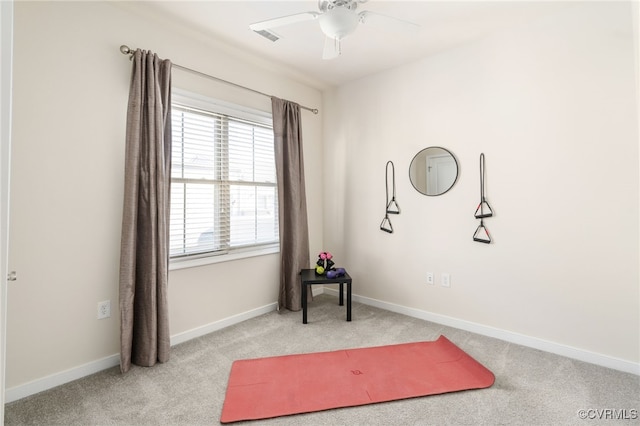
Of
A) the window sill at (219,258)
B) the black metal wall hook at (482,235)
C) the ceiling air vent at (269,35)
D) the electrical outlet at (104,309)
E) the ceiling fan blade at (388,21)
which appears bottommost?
the electrical outlet at (104,309)

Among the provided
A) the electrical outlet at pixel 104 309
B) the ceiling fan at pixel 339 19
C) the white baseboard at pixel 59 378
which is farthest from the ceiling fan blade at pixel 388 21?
the white baseboard at pixel 59 378

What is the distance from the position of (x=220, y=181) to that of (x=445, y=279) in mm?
2262

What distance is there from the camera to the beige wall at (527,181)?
7.07 feet

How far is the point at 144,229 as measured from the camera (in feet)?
→ 7.25

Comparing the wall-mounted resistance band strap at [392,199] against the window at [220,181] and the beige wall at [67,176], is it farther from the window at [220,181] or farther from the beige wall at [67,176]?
the beige wall at [67,176]

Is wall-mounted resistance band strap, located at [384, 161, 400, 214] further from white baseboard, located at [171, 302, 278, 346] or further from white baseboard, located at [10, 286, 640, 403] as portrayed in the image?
white baseboard, located at [171, 302, 278, 346]

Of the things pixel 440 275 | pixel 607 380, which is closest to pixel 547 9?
pixel 440 275

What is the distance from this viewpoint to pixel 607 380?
203 centimetres

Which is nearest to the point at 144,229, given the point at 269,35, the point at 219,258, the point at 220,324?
the point at 219,258

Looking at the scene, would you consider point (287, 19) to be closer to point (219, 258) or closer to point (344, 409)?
point (219, 258)

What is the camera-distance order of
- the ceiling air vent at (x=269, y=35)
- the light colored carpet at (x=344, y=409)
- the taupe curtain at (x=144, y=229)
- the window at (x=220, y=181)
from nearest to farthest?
1. the light colored carpet at (x=344, y=409)
2. the taupe curtain at (x=144, y=229)
3. the ceiling air vent at (x=269, y=35)
4. the window at (x=220, y=181)

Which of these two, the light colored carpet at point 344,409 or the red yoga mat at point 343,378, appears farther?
the red yoga mat at point 343,378

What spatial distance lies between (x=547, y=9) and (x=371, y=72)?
5.08 ft
